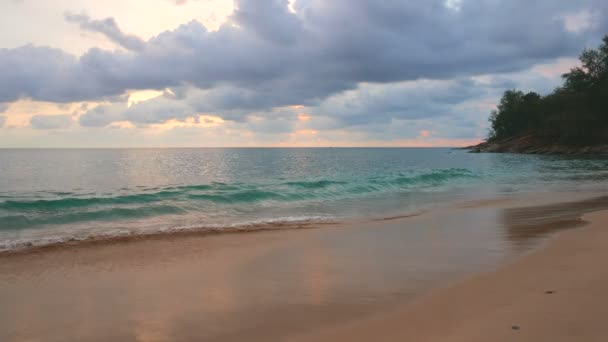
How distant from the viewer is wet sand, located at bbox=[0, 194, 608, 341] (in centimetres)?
429

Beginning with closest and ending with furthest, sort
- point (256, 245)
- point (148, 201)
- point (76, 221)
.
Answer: point (256, 245) < point (76, 221) < point (148, 201)

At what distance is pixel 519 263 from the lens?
658 centimetres

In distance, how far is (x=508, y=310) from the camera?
442cm

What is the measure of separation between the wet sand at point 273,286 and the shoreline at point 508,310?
3 centimetres

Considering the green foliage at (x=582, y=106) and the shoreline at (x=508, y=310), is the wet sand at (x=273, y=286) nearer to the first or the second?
the shoreline at (x=508, y=310)

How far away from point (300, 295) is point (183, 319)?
1588 millimetres

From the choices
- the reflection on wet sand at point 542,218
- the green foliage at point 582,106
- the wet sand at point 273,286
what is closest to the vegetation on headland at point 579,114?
the green foliage at point 582,106

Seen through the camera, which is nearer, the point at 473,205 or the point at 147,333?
the point at 147,333

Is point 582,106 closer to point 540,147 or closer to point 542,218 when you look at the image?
point 540,147

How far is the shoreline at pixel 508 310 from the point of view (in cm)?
386

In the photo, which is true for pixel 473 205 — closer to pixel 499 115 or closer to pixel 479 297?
pixel 479 297

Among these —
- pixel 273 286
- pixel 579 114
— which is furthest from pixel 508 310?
pixel 579 114

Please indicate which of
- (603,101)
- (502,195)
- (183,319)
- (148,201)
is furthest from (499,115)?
(183,319)

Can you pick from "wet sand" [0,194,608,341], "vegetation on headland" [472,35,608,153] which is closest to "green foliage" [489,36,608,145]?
"vegetation on headland" [472,35,608,153]
